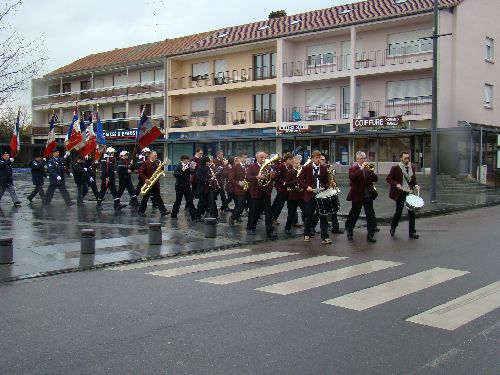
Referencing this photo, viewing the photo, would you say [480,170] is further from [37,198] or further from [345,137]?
[37,198]

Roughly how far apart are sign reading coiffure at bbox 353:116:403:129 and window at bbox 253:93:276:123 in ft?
23.7

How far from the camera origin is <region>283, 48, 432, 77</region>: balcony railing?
33.2 metres

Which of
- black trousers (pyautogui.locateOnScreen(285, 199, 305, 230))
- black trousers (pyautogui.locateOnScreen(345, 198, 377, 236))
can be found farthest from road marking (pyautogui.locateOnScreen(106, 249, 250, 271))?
black trousers (pyautogui.locateOnScreen(345, 198, 377, 236))

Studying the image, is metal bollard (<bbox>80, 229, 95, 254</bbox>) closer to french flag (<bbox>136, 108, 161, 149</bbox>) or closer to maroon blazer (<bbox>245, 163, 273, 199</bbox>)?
maroon blazer (<bbox>245, 163, 273, 199</bbox>)

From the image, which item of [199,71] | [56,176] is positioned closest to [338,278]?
[56,176]

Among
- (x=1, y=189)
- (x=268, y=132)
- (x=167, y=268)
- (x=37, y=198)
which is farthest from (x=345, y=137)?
(x=167, y=268)

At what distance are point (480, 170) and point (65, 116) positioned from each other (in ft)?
128

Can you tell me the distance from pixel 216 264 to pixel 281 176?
15.4 ft

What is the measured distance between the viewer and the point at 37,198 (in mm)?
22312

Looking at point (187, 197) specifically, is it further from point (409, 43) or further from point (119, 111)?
point (119, 111)

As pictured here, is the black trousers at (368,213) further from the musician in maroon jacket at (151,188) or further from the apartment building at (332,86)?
the apartment building at (332,86)

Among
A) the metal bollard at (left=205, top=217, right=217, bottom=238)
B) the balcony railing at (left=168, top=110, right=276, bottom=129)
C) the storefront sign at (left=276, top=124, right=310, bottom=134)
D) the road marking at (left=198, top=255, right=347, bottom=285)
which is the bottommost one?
the road marking at (left=198, top=255, right=347, bottom=285)

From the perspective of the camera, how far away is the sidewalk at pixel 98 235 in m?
9.41

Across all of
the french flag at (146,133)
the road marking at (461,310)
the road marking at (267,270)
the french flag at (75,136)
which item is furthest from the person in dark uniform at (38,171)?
the road marking at (461,310)
